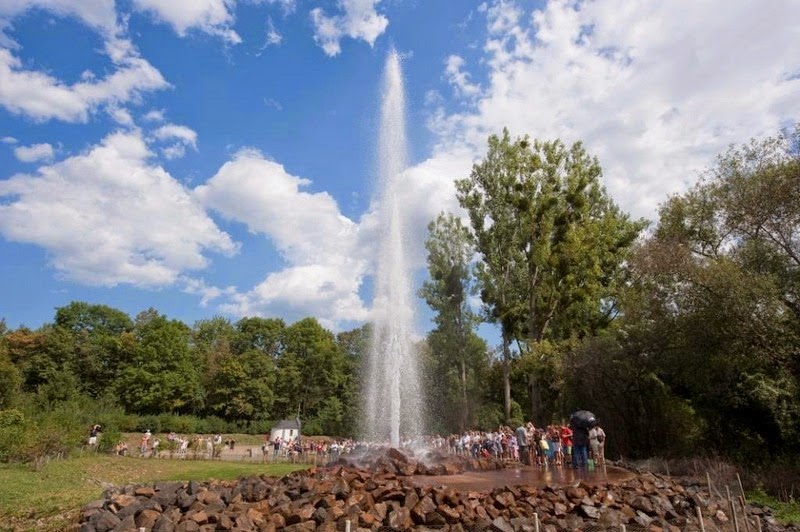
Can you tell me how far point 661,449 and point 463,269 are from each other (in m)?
20.4

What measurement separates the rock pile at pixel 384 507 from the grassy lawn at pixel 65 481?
1.74 metres

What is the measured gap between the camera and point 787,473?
20.0 metres

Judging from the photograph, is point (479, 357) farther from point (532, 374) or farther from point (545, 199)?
point (545, 199)

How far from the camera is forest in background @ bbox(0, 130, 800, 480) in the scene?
73.4ft

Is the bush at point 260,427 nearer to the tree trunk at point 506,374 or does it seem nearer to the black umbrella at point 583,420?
the tree trunk at point 506,374

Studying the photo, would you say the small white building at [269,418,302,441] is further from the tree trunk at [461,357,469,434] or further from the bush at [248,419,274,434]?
the bush at [248,419,274,434]

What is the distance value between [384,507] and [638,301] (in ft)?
65.1

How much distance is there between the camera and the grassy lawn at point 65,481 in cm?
1438

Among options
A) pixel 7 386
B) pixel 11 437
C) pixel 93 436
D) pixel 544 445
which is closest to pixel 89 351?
pixel 7 386

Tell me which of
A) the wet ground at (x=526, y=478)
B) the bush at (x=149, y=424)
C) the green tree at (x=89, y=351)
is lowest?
the wet ground at (x=526, y=478)

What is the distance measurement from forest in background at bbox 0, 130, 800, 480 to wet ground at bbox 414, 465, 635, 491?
8.29m

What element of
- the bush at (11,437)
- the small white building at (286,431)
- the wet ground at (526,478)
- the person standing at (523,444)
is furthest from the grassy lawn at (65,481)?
the small white building at (286,431)

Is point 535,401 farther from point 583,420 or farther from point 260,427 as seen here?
point 260,427

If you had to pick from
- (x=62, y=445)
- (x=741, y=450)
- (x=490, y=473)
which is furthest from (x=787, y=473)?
(x=62, y=445)
